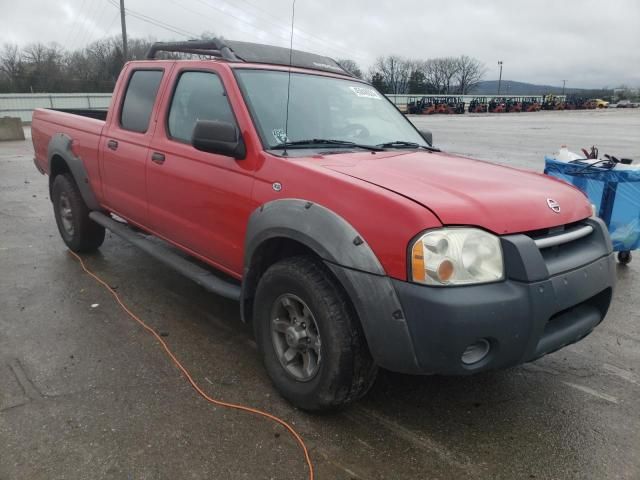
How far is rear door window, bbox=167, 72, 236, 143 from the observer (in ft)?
11.4

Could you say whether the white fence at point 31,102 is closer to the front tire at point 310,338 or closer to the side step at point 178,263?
the side step at point 178,263

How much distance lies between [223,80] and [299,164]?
1.03 meters

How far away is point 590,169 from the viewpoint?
200 inches

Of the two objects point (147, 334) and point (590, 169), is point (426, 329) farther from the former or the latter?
point (590, 169)

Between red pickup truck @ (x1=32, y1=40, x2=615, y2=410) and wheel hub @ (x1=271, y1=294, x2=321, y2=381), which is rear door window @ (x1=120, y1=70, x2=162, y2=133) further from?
wheel hub @ (x1=271, y1=294, x2=321, y2=381)

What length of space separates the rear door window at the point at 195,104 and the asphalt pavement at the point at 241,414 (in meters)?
1.47

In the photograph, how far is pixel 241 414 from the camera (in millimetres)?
2863

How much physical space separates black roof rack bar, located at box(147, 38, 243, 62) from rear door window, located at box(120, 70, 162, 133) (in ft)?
1.05

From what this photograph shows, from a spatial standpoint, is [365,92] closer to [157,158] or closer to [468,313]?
[157,158]

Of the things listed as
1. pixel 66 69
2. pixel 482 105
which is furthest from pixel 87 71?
pixel 482 105

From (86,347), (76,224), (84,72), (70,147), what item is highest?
(84,72)

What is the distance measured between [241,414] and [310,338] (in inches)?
22.5

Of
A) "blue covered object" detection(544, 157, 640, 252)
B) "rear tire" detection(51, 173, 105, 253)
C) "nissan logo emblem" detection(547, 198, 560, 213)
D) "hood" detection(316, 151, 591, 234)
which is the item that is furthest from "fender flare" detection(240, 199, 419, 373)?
"blue covered object" detection(544, 157, 640, 252)

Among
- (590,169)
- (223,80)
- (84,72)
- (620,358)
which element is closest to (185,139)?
(223,80)
